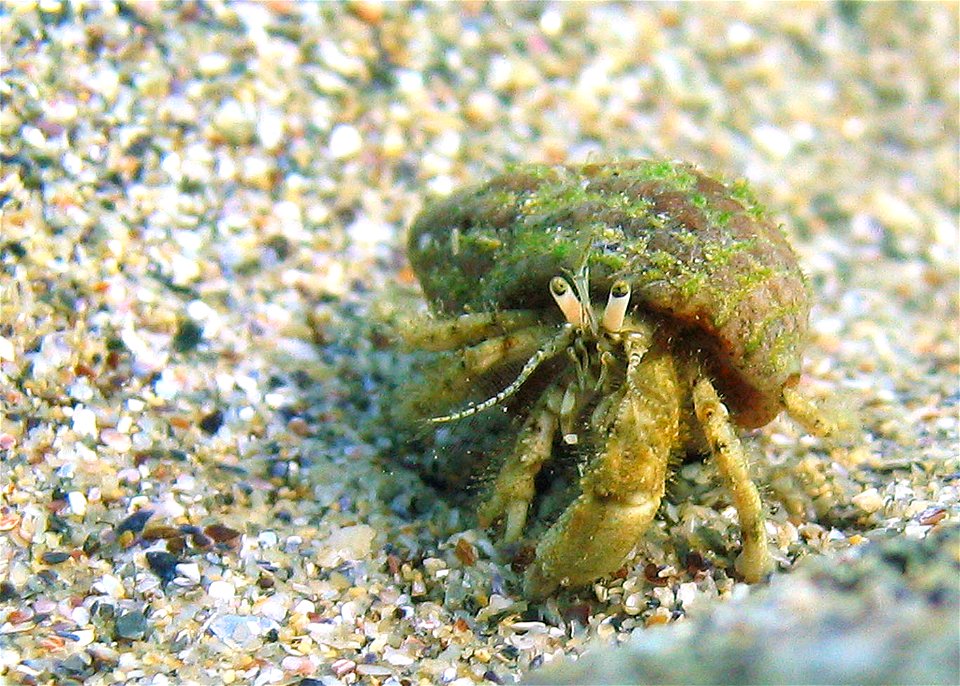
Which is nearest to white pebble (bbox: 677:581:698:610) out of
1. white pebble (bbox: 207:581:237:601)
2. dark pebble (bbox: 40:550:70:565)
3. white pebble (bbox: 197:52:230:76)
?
white pebble (bbox: 207:581:237:601)

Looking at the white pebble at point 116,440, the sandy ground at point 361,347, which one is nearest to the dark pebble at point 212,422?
the sandy ground at point 361,347

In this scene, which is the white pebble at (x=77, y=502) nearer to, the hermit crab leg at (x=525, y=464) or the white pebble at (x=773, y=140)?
the hermit crab leg at (x=525, y=464)

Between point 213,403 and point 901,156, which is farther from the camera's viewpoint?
point 901,156

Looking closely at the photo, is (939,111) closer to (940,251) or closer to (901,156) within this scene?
(901,156)

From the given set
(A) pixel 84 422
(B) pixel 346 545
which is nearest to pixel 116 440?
(A) pixel 84 422

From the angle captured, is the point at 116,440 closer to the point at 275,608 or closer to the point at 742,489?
the point at 275,608

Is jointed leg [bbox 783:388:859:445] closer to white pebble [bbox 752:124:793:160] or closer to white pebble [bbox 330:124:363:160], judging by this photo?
white pebble [bbox 330:124:363:160]

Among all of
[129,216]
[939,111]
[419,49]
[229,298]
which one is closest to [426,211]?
[229,298]
